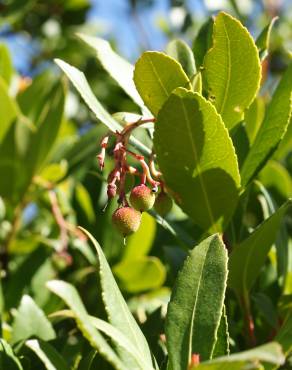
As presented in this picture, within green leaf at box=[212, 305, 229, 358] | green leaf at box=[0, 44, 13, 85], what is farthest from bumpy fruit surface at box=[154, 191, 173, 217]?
green leaf at box=[0, 44, 13, 85]

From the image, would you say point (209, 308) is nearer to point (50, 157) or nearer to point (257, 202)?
point (257, 202)

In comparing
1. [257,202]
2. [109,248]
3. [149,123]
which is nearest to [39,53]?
[109,248]

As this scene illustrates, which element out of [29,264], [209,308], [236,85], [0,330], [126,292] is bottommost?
[126,292]

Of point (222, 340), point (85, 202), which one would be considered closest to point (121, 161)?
point (222, 340)

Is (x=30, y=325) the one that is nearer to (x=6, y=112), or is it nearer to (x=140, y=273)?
(x=140, y=273)

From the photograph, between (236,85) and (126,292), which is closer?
(236,85)

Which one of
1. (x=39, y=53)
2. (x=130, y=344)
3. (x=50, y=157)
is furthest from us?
(x=39, y=53)

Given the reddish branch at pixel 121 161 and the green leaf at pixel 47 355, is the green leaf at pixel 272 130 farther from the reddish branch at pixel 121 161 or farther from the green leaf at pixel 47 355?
the green leaf at pixel 47 355
